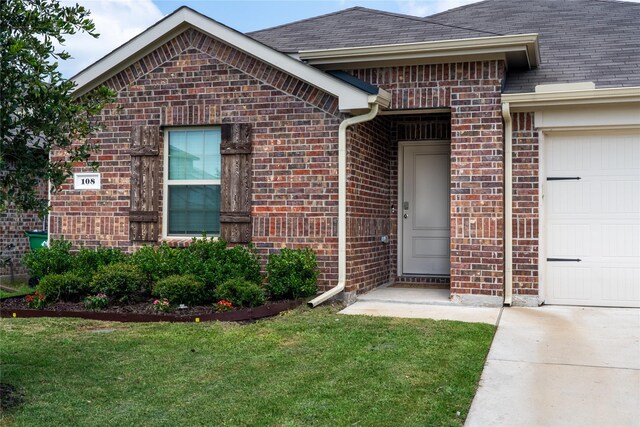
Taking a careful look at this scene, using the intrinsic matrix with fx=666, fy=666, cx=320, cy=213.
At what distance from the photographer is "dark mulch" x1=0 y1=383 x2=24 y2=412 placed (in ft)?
15.3

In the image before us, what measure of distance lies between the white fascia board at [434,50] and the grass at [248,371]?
354 cm

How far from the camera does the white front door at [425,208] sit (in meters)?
10.4

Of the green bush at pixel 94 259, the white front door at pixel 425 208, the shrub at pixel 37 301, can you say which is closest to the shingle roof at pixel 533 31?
the white front door at pixel 425 208

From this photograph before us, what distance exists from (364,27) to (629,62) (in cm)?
403

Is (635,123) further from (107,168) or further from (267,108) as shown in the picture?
(107,168)

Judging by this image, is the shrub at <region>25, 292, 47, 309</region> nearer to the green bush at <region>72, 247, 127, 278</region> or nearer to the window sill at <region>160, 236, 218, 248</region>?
the green bush at <region>72, 247, 127, 278</region>

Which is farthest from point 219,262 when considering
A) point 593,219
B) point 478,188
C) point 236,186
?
point 593,219

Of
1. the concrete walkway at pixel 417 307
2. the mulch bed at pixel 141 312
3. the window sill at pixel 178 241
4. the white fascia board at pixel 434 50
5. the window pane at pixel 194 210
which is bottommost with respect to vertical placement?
the mulch bed at pixel 141 312

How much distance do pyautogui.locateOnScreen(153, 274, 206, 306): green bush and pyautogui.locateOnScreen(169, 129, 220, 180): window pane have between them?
1752mm

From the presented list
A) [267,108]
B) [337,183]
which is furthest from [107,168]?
[337,183]

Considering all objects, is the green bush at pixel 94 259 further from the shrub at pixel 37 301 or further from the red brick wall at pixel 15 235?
the red brick wall at pixel 15 235

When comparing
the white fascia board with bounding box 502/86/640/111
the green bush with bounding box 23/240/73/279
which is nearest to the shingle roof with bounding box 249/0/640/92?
the white fascia board with bounding box 502/86/640/111

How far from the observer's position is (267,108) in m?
9.10

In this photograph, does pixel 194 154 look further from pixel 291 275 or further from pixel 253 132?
pixel 291 275
